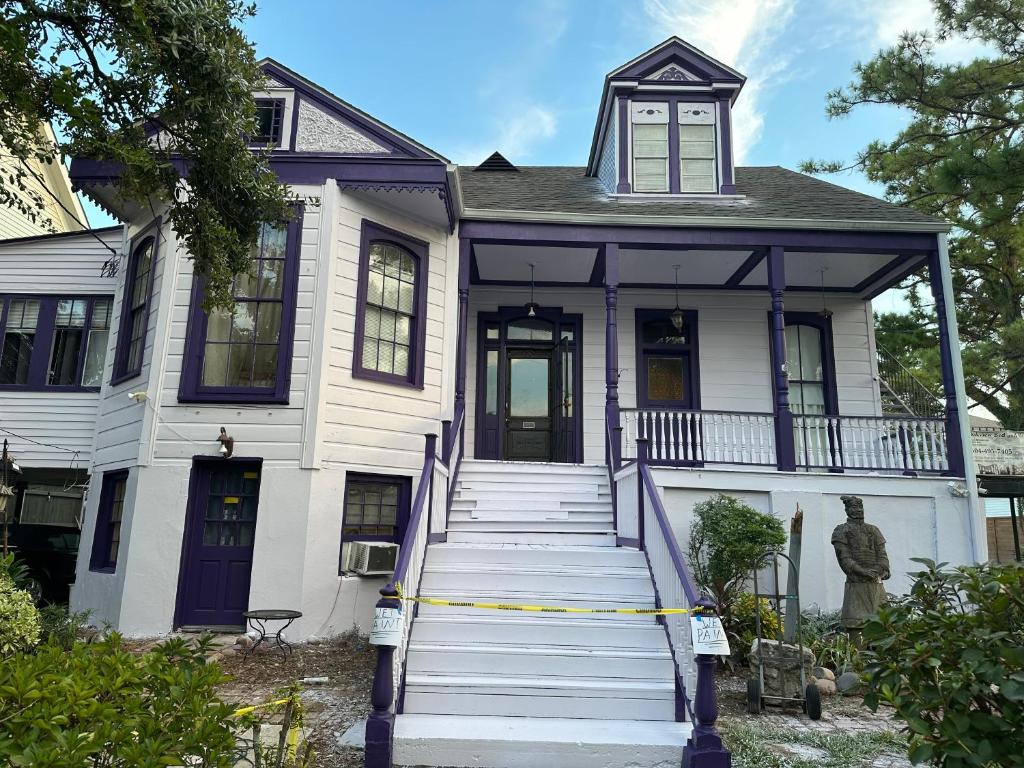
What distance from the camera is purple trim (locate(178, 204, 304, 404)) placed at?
8.39m

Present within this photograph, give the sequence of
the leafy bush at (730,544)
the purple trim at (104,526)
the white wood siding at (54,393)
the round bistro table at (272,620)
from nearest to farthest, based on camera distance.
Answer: the round bistro table at (272,620), the leafy bush at (730,544), the purple trim at (104,526), the white wood siding at (54,393)

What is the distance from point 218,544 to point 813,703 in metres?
6.41

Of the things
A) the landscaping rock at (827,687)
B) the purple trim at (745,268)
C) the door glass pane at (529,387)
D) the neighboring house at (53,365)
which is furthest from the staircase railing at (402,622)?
the purple trim at (745,268)

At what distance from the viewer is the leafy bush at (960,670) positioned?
2.55m

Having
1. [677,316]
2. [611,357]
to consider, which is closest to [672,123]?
[677,316]

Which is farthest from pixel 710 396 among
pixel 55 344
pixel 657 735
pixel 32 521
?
pixel 32 521

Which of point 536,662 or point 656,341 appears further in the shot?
point 656,341

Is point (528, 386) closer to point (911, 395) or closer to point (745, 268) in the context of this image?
point (745, 268)

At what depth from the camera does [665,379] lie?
11695mm

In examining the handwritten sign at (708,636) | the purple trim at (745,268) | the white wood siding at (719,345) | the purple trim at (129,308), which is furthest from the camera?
the white wood siding at (719,345)

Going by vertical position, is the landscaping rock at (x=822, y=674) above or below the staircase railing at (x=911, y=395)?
below

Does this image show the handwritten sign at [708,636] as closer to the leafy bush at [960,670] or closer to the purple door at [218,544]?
the leafy bush at [960,670]

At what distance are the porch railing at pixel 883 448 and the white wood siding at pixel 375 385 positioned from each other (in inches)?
192

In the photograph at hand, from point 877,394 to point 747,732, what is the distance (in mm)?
8112
